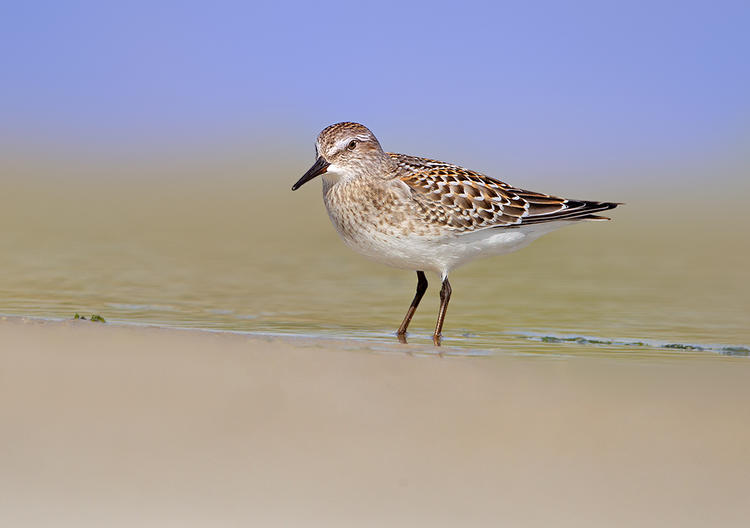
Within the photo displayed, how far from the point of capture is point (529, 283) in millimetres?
14516

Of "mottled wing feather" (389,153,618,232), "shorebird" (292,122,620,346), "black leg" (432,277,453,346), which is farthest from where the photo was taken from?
"mottled wing feather" (389,153,618,232)

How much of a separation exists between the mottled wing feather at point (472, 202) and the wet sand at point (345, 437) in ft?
8.10

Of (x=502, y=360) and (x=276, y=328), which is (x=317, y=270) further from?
(x=502, y=360)

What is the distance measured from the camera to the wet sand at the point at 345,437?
514cm

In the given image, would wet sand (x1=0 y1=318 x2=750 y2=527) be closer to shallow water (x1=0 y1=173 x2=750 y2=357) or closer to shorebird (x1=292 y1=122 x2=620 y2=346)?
shallow water (x1=0 y1=173 x2=750 y2=357)

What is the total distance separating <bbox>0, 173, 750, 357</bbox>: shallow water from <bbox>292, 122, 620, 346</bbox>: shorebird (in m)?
0.74

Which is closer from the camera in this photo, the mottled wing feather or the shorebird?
the shorebird

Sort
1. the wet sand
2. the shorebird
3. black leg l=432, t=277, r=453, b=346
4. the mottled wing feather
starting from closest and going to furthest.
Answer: the wet sand
black leg l=432, t=277, r=453, b=346
the shorebird
the mottled wing feather

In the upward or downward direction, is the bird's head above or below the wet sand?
above

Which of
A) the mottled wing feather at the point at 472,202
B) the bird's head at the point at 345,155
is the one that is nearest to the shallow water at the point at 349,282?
the mottled wing feather at the point at 472,202

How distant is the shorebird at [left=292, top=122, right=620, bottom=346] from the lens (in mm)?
9727

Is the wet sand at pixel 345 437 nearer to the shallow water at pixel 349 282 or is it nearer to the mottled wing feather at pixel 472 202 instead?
the shallow water at pixel 349 282

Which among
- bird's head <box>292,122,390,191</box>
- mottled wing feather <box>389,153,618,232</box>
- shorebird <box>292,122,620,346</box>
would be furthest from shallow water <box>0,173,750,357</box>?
bird's head <box>292,122,390,191</box>

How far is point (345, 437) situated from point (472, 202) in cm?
453
